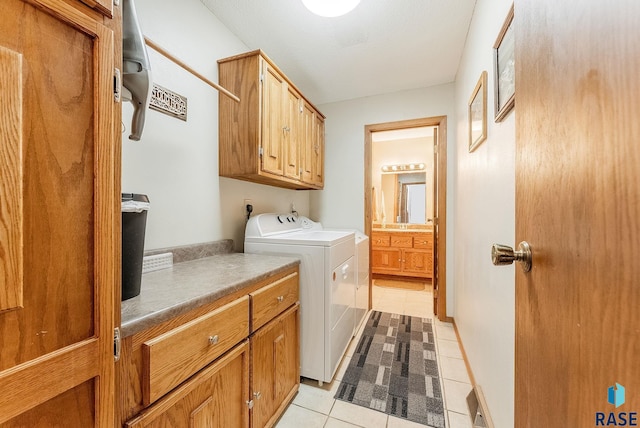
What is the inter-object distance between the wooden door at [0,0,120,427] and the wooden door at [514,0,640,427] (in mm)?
887

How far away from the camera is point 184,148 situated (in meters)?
1.51

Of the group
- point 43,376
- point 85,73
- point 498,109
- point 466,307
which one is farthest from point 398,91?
point 43,376

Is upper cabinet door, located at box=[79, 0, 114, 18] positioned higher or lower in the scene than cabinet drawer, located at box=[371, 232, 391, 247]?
higher

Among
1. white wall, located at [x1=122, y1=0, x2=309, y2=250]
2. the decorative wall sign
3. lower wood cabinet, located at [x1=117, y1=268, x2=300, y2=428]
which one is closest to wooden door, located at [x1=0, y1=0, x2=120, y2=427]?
lower wood cabinet, located at [x1=117, y1=268, x2=300, y2=428]

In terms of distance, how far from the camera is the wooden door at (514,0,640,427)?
1.04 feet

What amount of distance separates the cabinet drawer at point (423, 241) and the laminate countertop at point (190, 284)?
300 cm

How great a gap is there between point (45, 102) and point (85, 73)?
107 millimetres

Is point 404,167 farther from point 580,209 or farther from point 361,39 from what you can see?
point 580,209

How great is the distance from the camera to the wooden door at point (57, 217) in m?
0.44

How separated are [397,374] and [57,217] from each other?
1.99 meters

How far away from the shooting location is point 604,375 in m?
0.35

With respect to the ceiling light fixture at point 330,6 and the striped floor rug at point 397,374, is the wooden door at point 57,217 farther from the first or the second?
the striped floor rug at point 397,374

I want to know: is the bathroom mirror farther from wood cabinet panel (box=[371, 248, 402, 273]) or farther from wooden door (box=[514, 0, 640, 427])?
wooden door (box=[514, 0, 640, 427])

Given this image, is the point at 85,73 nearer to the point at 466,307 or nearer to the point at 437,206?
the point at 466,307
